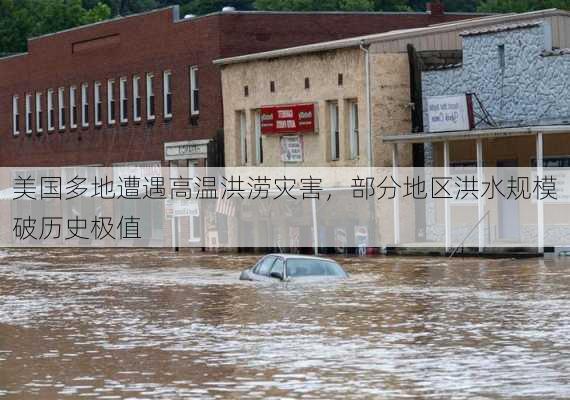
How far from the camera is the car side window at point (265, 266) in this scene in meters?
39.5

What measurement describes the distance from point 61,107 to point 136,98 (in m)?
9.79

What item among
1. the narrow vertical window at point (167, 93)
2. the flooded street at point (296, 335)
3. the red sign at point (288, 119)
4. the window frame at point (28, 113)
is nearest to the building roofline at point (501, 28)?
the red sign at point (288, 119)

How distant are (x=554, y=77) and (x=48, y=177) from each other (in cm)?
4010

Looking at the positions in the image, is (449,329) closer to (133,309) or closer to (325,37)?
(133,309)

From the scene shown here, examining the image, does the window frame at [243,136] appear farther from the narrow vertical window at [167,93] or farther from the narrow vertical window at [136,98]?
the narrow vertical window at [136,98]

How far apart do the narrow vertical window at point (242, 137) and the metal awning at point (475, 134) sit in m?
10.1

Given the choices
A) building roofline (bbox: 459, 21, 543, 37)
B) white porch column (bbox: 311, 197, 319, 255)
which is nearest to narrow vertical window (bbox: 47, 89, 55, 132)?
white porch column (bbox: 311, 197, 319, 255)

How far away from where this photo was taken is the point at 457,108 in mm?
51406

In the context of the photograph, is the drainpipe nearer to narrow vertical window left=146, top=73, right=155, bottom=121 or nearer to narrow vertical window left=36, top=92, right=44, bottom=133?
narrow vertical window left=146, top=73, right=155, bottom=121

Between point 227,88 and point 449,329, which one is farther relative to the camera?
point 227,88

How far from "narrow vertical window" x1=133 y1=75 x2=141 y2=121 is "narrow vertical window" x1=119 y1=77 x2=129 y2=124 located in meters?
1.00

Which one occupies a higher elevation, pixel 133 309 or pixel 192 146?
pixel 192 146

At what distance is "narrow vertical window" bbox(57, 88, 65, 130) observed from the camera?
8250 centimetres

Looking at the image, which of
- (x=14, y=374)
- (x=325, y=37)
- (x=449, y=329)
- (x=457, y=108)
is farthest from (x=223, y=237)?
(x=14, y=374)
